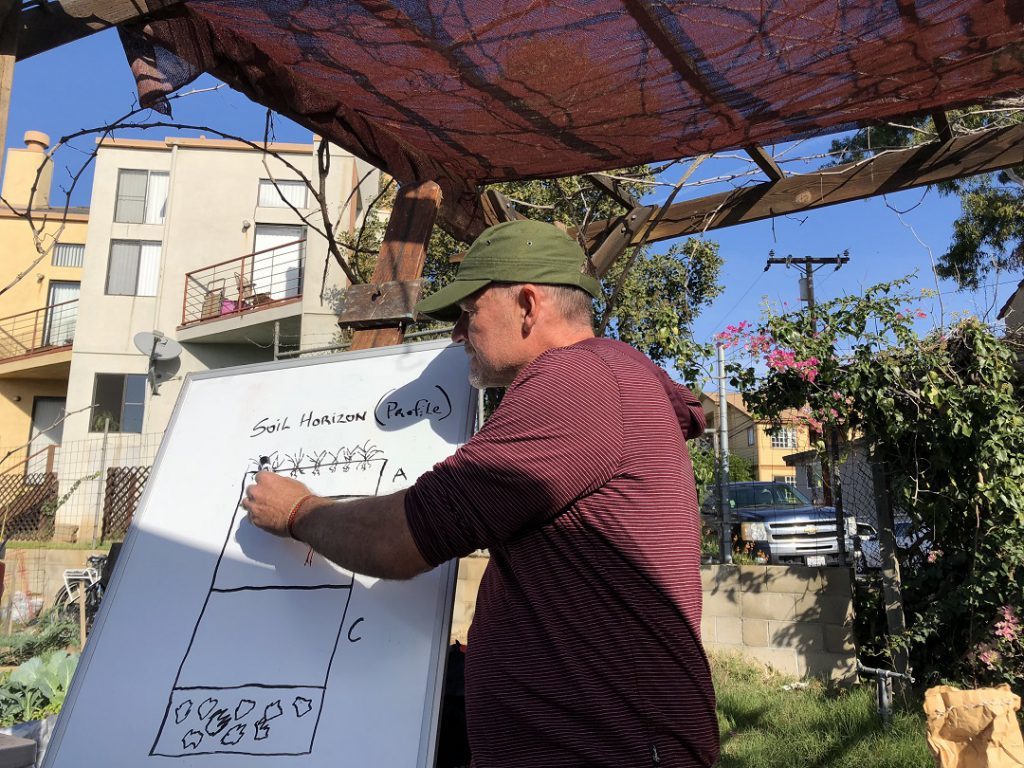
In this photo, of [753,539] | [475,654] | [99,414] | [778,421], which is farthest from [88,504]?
[475,654]

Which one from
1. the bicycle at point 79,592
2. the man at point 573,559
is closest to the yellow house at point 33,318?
the bicycle at point 79,592

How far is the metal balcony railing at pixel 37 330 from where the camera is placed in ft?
64.0

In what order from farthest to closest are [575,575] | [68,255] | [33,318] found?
1. [68,255]
2. [33,318]
3. [575,575]

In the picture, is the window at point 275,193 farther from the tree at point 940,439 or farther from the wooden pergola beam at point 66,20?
the wooden pergola beam at point 66,20

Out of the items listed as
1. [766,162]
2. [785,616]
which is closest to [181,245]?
[785,616]

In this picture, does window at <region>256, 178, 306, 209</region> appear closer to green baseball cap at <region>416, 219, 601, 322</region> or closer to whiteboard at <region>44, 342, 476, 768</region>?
whiteboard at <region>44, 342, 476, 768</region>

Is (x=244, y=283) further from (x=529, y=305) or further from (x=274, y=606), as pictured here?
(x=529, y=305)

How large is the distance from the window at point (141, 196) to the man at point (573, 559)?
18.7m

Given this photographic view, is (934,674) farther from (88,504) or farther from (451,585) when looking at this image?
(88,504)

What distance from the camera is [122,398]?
1631cm

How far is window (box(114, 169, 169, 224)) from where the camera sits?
17.7m

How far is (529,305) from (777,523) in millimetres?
7093

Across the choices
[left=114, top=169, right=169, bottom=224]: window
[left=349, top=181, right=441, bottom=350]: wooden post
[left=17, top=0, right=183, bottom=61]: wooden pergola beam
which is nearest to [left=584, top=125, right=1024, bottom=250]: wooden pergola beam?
[left=349, top=181, right=441, bottom=350]: wooden post

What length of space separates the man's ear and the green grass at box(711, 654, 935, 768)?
3224 millimetres
